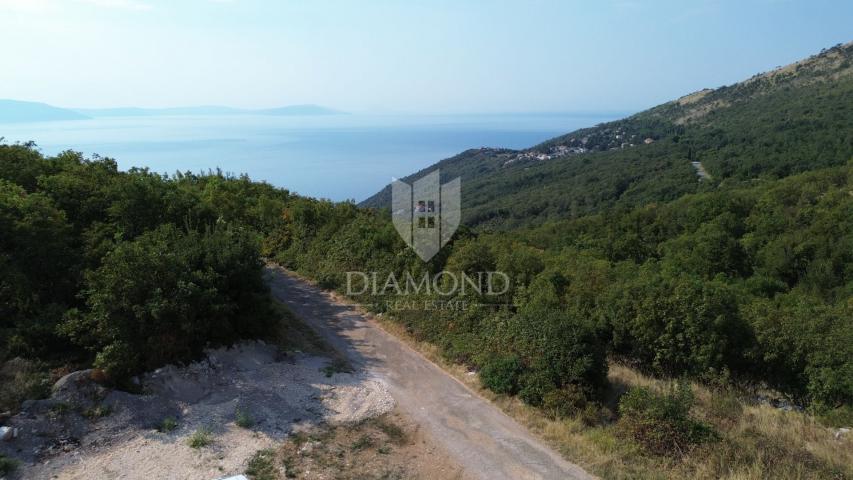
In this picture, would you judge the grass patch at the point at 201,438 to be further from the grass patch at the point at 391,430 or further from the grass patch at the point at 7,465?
the grass patch at the point at 391,430

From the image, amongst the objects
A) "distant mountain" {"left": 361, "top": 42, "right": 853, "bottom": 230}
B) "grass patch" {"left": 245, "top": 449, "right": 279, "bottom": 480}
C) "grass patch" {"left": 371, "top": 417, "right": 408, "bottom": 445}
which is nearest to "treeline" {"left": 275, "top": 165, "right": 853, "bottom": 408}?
"grass patch" {"left": 371, "top": 417, "right": 408, "bottom": 445}

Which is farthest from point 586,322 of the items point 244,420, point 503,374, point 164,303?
point 164,303

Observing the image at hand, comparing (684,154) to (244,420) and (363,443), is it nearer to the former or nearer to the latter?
(363,443)

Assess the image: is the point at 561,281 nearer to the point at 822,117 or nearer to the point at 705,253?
the point at 705,253

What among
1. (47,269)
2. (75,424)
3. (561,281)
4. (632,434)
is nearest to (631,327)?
(561,281)

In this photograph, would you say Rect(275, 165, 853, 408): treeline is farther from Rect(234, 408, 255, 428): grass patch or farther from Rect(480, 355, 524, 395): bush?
Rect(234, 408, 255, 428): grass patch
